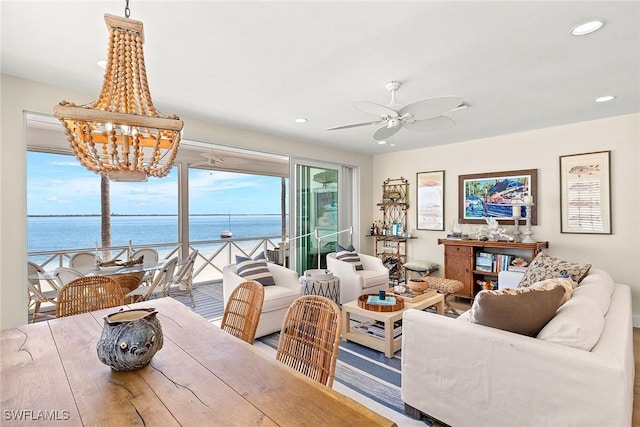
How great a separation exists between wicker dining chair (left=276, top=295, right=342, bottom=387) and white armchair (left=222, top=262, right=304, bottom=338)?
5.32 feet

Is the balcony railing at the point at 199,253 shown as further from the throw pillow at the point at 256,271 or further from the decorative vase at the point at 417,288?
the decorative vase at the point at 417,288

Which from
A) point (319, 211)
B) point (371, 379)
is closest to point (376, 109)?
point (371, 379)

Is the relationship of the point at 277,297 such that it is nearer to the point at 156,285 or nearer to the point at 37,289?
the point at 156,285

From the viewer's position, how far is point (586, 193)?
152 inches

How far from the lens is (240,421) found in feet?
2.88

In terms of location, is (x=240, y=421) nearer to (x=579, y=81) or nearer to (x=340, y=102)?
(x=340, y=102)

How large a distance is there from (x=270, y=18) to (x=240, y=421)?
78.2 inches

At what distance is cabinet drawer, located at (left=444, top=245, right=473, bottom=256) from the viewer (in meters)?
4.50

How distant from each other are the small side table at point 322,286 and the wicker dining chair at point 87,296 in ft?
6.49

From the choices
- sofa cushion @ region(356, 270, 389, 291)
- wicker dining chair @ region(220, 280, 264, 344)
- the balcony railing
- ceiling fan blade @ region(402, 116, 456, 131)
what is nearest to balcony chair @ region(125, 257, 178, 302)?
the balcony railing

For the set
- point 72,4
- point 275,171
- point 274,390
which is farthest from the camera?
point 275,171

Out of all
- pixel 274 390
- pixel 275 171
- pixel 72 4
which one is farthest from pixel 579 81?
pixel 275 171

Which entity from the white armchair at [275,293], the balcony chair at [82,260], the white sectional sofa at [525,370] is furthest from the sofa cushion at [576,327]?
the balcony chair at [82,260]

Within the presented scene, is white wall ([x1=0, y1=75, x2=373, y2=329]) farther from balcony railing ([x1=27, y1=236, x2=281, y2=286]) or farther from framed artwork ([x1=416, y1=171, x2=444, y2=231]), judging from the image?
framed artwork ([x1=416, y1=171, x2=444, y2=231])
